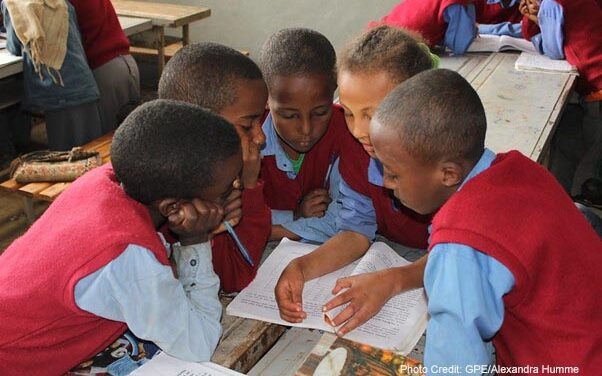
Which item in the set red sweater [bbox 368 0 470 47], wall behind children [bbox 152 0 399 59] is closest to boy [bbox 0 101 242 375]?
red sweater [bbox 368 0 470 47]

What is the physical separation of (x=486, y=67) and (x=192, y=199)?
6.92 ft

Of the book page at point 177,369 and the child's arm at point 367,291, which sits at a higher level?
the child's arm at point 367,291

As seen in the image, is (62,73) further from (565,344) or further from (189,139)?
(565,344)

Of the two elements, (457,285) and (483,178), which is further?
(483,178)

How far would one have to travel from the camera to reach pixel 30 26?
289 centimetres

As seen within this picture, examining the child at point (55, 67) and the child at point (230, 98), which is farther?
the child at point (55, 67)

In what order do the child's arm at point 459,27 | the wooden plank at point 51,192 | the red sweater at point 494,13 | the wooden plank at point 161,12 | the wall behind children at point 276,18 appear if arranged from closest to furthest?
the wooden plank at point 51,192 → the child's arm at point 459,27 → the red sweater at point 494,13 → the wooden plank at point 161,12 → the wall behind children at point 276,18

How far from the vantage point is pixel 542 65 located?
289 cm

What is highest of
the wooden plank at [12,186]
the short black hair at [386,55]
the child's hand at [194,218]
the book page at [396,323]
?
the short black hair at [386,55]

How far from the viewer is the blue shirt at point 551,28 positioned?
291cm

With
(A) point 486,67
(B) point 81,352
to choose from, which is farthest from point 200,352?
(A) point 486,67

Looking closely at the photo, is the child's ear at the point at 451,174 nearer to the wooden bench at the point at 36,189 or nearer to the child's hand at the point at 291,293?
the child's hand at the point at 291,293

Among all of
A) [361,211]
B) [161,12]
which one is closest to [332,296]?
[361,211]

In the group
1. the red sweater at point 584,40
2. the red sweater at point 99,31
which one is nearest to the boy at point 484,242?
the red sweater at point 584,40
